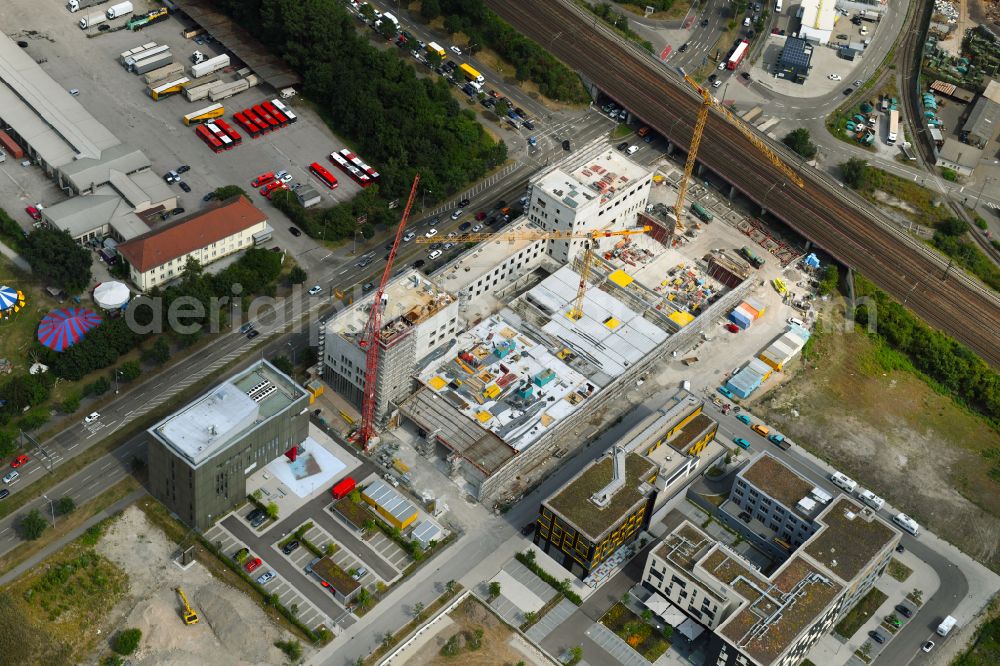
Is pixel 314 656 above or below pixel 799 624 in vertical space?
below

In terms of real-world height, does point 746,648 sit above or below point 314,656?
above

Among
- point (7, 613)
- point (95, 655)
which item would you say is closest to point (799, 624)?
point (95, 655)

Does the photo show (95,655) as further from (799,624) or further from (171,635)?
(799,624)

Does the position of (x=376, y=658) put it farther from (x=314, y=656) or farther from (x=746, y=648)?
(x=746, y=648)

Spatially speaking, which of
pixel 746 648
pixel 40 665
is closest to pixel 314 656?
pixel 40 665
